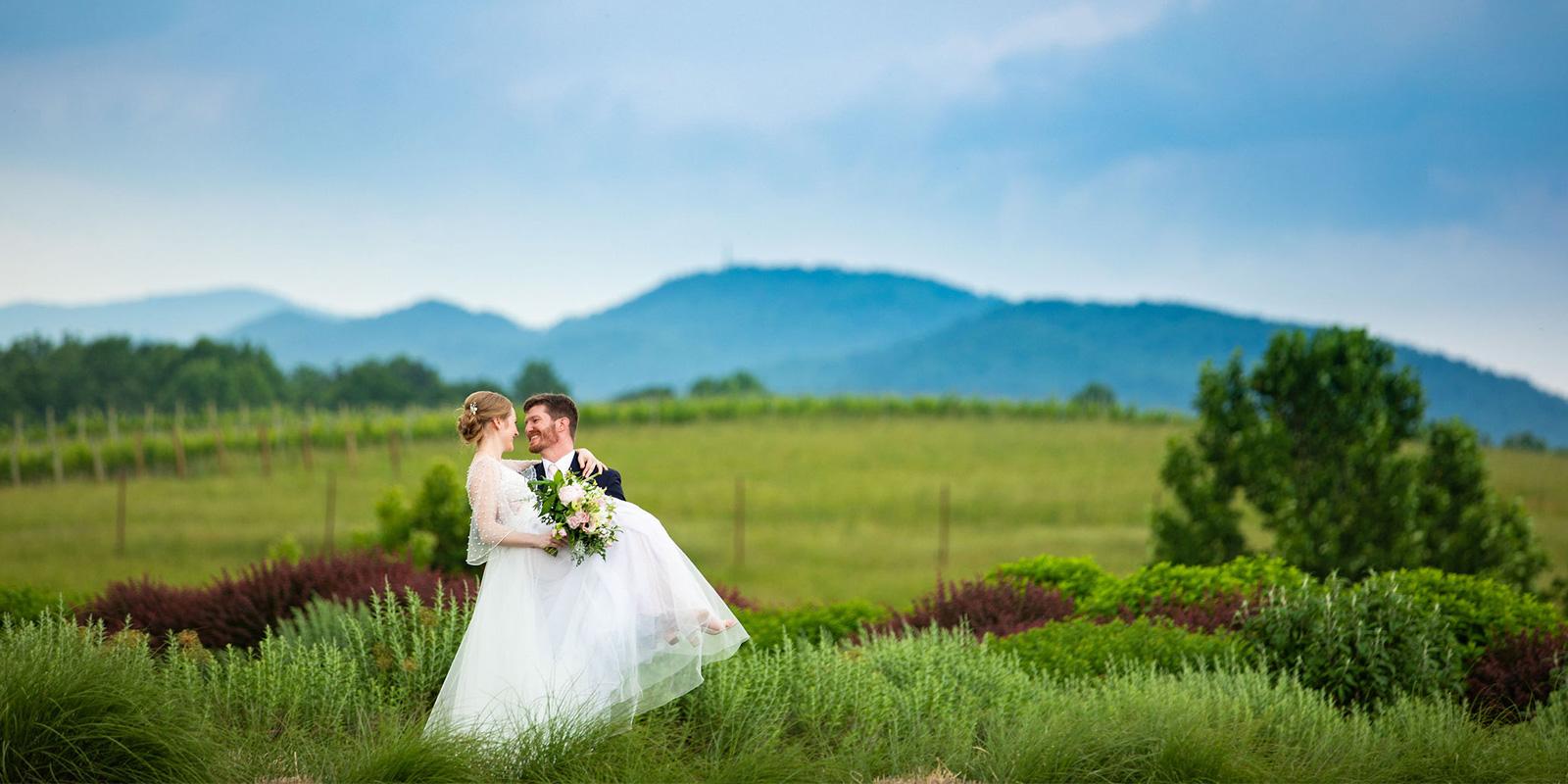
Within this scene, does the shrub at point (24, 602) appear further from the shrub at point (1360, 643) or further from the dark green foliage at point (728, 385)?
the dark green foliage at point (728, 385)

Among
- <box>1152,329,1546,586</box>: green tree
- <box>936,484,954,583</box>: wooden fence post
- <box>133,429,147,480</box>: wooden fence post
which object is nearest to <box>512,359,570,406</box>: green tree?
<box>133,429,147,480</box>: wooden fence post

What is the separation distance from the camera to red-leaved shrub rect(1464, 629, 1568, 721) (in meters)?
8.91

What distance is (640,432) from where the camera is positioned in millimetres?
53906

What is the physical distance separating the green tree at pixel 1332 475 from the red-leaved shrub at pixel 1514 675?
8.09m

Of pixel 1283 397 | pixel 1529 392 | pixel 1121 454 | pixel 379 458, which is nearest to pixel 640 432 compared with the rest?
pixel 379 458

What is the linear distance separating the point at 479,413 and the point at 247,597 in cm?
477

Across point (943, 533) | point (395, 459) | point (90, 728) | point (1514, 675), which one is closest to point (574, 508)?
point (90, 728)

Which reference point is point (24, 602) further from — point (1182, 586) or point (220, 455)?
point (220, 455)

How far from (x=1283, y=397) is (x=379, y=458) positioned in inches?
1396

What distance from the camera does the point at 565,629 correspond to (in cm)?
642

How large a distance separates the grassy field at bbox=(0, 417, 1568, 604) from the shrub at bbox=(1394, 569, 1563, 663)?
47.0 feet

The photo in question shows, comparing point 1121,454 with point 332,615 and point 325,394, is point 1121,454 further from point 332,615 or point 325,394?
point 325,394

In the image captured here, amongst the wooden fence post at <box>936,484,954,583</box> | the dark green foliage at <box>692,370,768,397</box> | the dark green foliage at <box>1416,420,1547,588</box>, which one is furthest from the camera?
the dark green foliage at <box>692,370,768,397</box>

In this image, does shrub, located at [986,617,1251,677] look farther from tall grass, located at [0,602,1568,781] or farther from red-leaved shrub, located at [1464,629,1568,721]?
red-leaved shrub, located at [1464,629,1568,721]
